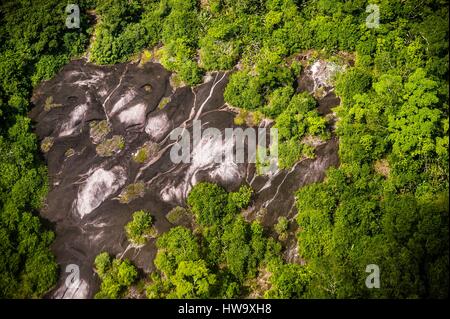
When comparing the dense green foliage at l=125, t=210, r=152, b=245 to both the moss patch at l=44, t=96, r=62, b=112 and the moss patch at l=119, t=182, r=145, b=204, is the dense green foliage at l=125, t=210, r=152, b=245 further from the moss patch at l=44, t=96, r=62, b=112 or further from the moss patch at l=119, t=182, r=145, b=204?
the moss patch at l=44, t=96, r=62, b=112

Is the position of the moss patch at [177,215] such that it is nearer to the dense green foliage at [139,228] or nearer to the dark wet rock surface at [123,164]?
the dark wet rock surface at [123,164]

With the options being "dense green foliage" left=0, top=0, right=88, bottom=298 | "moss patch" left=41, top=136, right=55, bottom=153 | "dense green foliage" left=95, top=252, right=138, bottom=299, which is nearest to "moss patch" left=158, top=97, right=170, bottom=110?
"moss patch" left=41, top=136, right=55, bottom=153

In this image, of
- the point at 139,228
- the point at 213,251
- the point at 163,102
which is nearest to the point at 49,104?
the point at 163,102

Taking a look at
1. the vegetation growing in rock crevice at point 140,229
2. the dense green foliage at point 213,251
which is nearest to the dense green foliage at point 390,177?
the dense green foliage at point 213,251

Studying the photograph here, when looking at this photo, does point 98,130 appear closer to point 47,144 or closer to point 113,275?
point 47,144

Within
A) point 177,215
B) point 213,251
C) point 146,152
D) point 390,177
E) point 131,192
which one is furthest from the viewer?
point 146,152

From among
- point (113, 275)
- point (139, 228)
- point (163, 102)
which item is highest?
point (163, 102)
